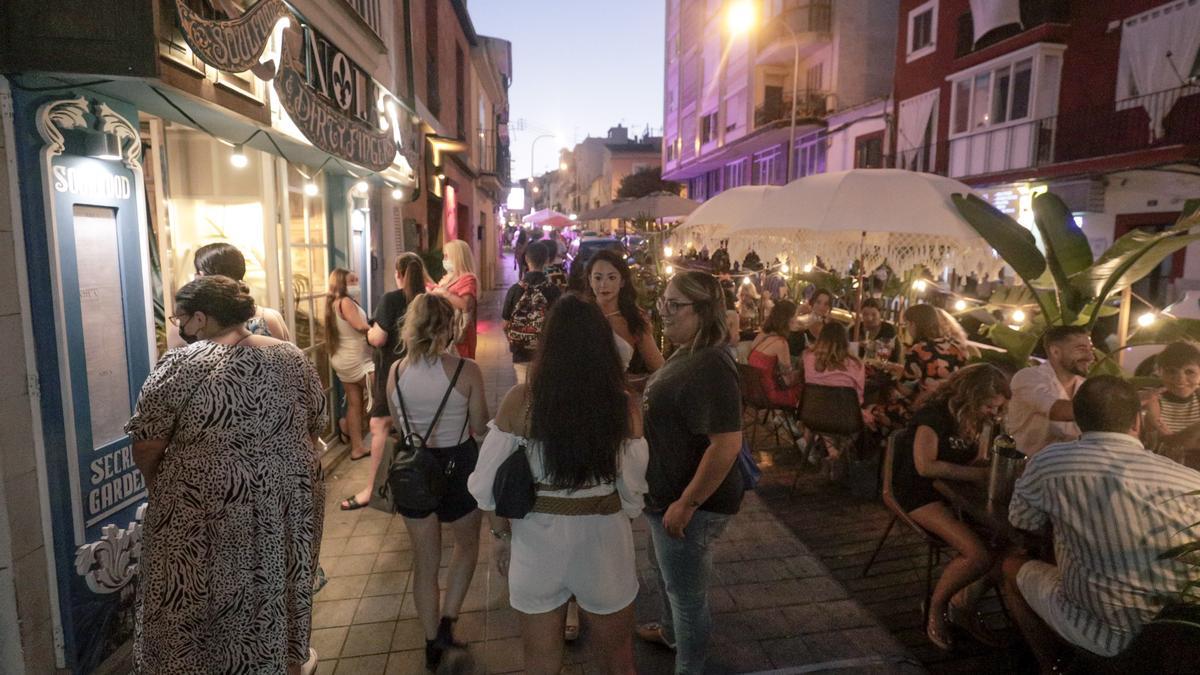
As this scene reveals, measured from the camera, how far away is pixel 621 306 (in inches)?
174

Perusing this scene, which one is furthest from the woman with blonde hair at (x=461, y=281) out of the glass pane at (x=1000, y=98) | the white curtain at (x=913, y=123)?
the white curtain at (x=913, y=123)

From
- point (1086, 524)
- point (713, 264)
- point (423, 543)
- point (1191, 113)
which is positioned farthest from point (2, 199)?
point (1191, 113)

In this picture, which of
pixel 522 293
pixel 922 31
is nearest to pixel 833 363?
pixel 522 293

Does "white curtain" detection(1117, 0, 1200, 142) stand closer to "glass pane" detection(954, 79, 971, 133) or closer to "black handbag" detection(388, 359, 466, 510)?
"glass pane" detection(954, 79, 971, 133)

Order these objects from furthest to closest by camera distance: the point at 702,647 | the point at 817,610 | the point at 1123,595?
the point at 817,610 < the point at 702,647 < the point at 1123,595

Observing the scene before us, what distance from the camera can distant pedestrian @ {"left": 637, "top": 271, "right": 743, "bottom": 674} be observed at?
277 cm

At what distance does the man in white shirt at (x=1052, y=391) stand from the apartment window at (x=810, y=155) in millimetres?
21406

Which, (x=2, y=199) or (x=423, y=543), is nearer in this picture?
(x=2, y=199)

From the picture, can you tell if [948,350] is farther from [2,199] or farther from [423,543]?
[2,199]

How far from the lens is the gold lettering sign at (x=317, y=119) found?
406 centimetres

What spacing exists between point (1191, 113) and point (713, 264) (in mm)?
9727

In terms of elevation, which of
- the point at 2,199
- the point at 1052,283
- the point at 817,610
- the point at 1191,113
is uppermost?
the point at 1191,113

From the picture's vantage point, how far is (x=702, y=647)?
3033 mm

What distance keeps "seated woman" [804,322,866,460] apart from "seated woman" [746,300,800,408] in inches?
19.3
